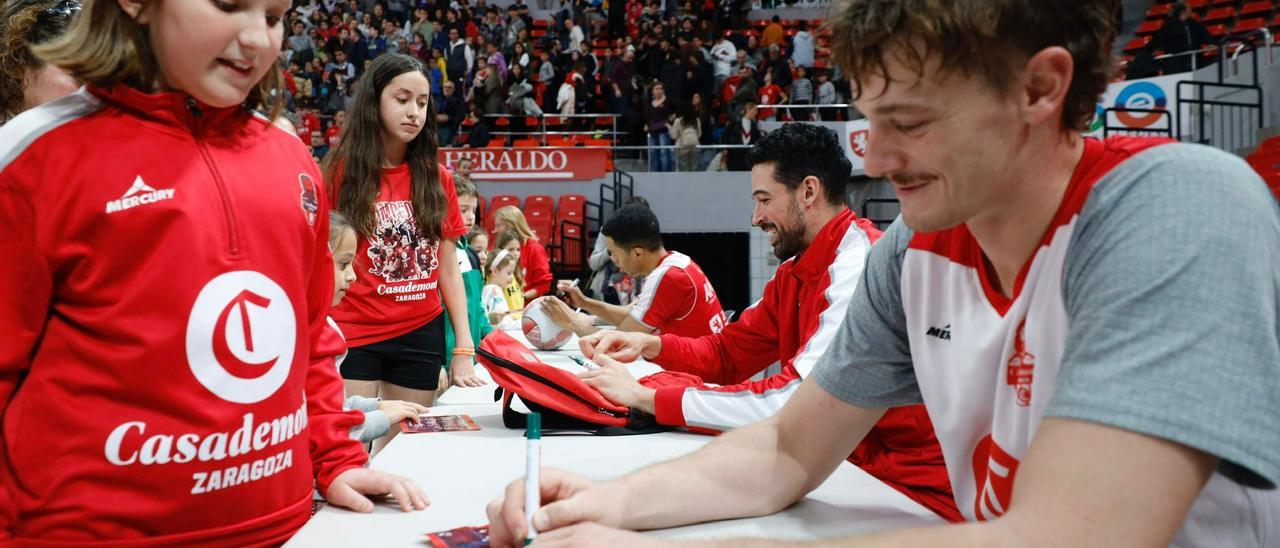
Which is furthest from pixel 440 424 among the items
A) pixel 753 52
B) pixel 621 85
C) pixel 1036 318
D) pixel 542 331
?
pixel 753 52

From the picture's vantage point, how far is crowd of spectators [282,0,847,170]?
1155cm

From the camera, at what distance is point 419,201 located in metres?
2.98

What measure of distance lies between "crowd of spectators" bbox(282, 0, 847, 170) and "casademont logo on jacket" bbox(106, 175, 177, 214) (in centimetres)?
1000

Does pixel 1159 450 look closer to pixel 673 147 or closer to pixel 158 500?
pixel 158 500

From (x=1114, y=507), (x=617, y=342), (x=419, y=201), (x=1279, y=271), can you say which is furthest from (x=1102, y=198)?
(x=419, y=201)

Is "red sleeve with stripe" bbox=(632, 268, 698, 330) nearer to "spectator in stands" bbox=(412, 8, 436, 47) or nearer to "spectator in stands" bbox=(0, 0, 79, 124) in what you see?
"spectator in stands" bbox=(0, 0, 79, 124)

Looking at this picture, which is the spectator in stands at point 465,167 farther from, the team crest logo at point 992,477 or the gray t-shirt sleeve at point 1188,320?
the gray t-shirt sleeve at point 1188,320

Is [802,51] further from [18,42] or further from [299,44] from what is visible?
[18,42]

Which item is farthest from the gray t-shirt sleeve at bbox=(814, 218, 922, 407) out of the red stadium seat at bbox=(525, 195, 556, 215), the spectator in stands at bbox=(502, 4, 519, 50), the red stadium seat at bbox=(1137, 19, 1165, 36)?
the spectator in stands at bbox=(502, 4, 519, 50)

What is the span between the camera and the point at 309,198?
1.36m

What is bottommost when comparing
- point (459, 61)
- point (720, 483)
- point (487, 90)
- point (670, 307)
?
point (670, 307)

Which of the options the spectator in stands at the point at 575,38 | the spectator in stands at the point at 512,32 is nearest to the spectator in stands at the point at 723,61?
the spectator in stands at the point at 575,38

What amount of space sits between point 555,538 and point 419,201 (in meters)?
2.13

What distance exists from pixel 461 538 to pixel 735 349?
1625 millimetres
